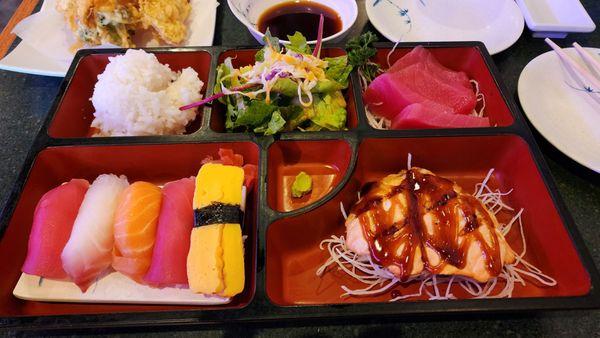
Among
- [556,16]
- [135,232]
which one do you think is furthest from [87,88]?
[556,16]

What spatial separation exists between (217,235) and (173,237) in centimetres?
18

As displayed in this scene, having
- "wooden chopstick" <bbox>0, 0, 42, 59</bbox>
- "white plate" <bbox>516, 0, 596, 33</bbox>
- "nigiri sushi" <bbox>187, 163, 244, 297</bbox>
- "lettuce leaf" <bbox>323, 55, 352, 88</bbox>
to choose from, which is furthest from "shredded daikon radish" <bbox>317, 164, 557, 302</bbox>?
"wooden chopstick" <bbox>0, 0, 42, 59</bbox>

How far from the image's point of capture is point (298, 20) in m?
2.11

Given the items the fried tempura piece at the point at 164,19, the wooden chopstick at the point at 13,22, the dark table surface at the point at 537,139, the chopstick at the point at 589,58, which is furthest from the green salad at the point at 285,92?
the wooden chopstick at the point at 13,22

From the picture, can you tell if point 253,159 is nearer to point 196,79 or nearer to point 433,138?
point 196,79

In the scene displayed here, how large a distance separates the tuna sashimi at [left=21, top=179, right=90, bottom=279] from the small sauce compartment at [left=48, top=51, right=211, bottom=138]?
39cm

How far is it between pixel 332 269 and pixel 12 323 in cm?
100

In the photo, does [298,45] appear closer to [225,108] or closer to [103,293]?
[225,108]

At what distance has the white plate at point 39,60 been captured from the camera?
186cm

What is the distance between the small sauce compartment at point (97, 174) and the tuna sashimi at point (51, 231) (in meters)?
0.07

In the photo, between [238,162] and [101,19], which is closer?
[238,162]

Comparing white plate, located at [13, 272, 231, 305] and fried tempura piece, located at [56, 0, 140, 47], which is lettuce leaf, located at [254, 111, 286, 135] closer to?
white plate, located at [13, 272, 231, 305]

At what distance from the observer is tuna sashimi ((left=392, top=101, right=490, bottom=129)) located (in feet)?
5.08

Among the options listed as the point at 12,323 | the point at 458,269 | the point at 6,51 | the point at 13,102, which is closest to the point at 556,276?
the point at 458,269
